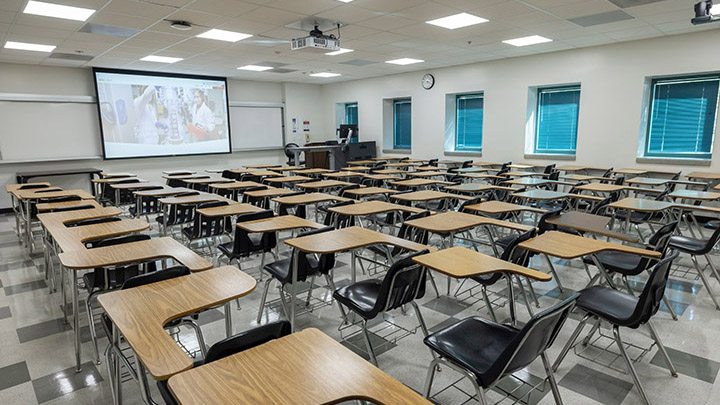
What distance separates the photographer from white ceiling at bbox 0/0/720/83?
518cm

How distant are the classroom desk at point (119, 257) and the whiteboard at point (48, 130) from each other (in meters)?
8.48

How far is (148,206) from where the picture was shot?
6.07m

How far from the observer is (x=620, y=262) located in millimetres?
3330

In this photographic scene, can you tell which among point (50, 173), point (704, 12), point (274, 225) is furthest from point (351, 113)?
point (274, 225)

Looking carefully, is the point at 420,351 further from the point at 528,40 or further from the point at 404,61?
the point at 404,61

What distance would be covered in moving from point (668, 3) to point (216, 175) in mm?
10942

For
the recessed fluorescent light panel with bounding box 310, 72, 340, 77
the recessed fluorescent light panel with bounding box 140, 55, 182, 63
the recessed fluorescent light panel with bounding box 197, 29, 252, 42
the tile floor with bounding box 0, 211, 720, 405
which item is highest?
the recessed fluorescent light panel with bounding box 310, 72, 340, 77

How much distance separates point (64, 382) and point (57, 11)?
4.86 m

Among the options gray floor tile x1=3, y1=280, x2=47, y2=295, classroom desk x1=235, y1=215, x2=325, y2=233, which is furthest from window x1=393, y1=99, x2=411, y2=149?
gray floor tile x1=3, y1=280, x2=47, y2=295

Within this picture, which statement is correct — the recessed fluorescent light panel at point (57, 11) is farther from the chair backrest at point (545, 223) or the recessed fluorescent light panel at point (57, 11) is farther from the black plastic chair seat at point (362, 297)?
the chair backrest at point (545, 223)

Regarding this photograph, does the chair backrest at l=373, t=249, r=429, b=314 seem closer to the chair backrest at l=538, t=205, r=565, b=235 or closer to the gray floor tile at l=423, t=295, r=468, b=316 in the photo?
the gray floor tile at l=423, t=295, r=468, b=316

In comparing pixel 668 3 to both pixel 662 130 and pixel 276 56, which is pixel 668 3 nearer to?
pixel 662 130

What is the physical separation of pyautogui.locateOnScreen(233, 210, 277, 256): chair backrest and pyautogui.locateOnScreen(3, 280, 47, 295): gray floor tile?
225 cm

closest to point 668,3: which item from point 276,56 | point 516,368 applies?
point 516,368
